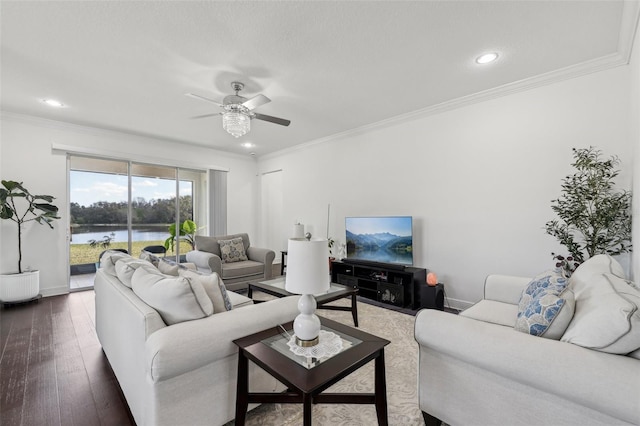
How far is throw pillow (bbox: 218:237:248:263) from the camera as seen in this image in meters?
4.34

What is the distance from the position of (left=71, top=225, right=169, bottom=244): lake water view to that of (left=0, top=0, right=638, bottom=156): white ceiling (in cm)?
191

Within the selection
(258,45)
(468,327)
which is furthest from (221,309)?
(258,45)

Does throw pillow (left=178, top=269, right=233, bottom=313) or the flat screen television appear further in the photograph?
the flat screen television

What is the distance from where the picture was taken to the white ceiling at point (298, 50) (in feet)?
6.41

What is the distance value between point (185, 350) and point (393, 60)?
9.02 ft

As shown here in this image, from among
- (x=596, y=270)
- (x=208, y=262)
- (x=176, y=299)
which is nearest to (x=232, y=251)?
(x=208, y=262)

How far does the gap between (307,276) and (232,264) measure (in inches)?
127

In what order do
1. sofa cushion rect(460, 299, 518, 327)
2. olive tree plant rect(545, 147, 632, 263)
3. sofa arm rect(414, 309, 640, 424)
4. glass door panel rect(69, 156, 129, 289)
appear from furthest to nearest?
glass door panel rect(69, 156, 129, 289) < olive tree plant rect(545, 147, 632, 263) < sofa cushion rect(460, 299, 518, 327) < sofa arm rect(414, 309, 640, 424)

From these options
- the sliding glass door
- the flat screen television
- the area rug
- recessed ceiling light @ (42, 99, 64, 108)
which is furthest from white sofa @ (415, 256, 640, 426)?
the sliding glass door

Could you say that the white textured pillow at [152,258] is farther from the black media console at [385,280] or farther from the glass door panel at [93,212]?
the glass door panel at [93,212]

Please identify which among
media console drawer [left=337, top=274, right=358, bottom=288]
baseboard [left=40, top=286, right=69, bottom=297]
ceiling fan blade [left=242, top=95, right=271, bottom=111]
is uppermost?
ceiling fan blade [left=242, top=95, right=271, bottom=111]

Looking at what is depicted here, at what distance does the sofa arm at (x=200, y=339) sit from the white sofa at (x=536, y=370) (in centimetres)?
89

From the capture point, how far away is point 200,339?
133 centimetres

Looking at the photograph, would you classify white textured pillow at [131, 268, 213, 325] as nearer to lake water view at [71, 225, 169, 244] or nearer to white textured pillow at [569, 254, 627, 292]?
white textured pillow at [569, 254, 627, 292]
